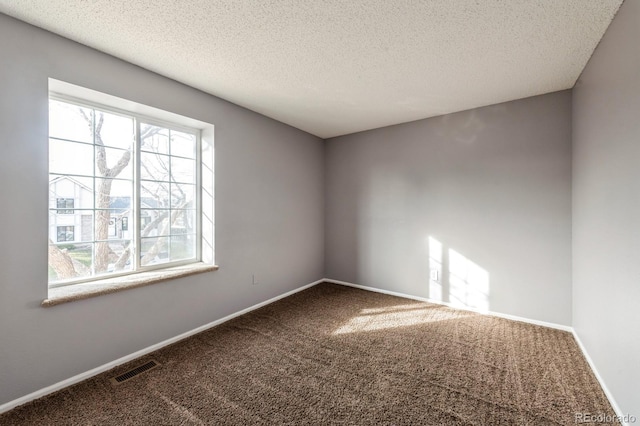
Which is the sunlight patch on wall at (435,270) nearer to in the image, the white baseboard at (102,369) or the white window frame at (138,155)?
the white baseboard at (102,369)

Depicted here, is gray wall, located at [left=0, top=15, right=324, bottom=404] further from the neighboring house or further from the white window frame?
the neighboring house

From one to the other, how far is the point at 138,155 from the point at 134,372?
1.87 meters

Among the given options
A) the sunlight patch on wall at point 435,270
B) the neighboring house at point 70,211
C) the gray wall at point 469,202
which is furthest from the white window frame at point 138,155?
the sunlight patch on wall at point 435,270

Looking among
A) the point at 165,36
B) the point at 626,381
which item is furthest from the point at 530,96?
the point at 165,36

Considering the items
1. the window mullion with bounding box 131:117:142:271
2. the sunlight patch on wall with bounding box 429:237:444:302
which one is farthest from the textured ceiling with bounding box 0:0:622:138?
the sunlight patch on wall with bounding box 429:237:444:302

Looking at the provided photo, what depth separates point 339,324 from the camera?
294 cm

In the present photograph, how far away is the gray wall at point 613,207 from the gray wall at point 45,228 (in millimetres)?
3190

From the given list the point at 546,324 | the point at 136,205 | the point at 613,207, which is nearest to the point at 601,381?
the point at 546,324

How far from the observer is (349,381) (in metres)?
1.97

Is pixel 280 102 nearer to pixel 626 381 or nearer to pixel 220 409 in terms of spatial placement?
pixel 220 409

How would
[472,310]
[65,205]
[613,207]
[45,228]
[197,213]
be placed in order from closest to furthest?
[613,207] < [45,228] < [65,205] < [197,213] < [472,310]

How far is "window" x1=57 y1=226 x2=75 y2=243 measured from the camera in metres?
2.04

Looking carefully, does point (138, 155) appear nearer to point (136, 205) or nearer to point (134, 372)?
point (136, 205)

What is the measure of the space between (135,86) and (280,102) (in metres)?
1.39
